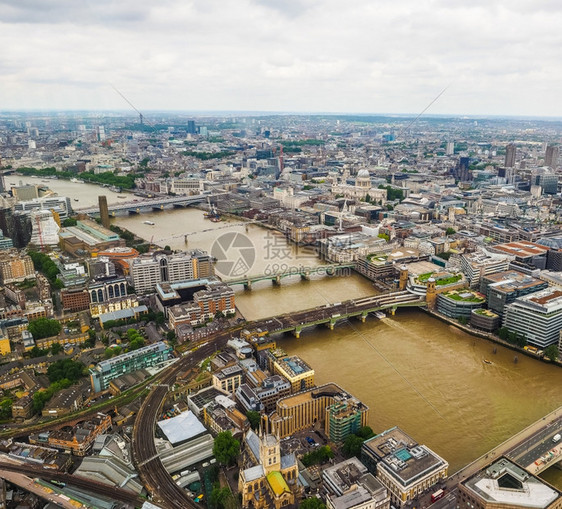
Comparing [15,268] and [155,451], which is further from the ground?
[15,268]

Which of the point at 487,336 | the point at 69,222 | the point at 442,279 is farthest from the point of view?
→ the point at 69,222

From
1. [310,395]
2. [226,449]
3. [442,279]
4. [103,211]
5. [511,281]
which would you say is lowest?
[226,449]

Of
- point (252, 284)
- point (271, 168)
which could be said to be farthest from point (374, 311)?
point (271, 168)

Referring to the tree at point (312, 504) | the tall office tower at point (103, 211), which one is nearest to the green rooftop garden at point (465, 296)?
the tree at point (312, 504)

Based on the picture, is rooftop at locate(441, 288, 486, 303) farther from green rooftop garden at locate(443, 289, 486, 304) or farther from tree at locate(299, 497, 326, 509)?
tree at locate(299, 497, 326, 509)

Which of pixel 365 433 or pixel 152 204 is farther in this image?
pixel 152 204

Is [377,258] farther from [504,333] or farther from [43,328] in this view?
[43,328]

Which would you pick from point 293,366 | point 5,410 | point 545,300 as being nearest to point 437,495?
point 293,366

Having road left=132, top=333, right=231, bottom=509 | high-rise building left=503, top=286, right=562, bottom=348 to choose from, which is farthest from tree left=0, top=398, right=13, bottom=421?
high-rise building left=503, top=286, right=562, bottom=348
